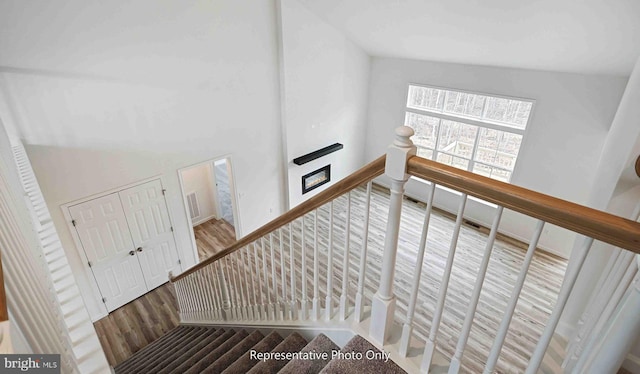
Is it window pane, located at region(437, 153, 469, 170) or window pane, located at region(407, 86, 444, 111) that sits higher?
window pane, located at region(407, 86, 444, 111)

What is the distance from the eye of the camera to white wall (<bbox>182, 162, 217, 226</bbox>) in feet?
22.7

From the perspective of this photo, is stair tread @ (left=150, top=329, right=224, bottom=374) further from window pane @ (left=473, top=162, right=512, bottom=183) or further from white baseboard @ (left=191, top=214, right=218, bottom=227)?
window pane @ (left=473, top=162, right=512, bottom=183)

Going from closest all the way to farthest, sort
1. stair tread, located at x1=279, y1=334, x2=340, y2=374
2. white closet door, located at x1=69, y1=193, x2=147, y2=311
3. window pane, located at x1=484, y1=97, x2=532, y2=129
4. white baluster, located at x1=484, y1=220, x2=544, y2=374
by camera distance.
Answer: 1. white baluster, located at x1=484, y1=220, x2=544, y2=374
2. stair tread, located at x1=279, y1=334, x2=340, y2=374
3. white closet door, located at x1=69, y1=193, x2=147, y2=311
4. window pane, located at x1=484, y1=97, x2=532, y2=129

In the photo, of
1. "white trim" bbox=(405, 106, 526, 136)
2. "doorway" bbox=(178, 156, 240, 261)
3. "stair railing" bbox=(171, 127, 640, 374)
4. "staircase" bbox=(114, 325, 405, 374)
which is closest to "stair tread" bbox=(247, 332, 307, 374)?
"staircase" bbox=(114, 325, 405, 374)

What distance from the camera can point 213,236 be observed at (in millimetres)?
6844

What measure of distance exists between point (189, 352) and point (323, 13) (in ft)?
17.5

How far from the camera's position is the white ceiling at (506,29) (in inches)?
139

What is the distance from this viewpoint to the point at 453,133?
647 cm

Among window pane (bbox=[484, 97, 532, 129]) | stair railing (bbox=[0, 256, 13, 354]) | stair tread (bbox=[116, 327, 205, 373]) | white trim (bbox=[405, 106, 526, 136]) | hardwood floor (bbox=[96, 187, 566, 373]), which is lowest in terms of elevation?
hardwood floor (bbox=[96, 187, 566, 373])

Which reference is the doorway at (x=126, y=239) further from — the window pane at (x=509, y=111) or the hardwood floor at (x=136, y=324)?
the window pane at (x=509, y=111)

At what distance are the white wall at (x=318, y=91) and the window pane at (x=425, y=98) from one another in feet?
3.65

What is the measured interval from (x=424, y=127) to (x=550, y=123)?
2.29m
